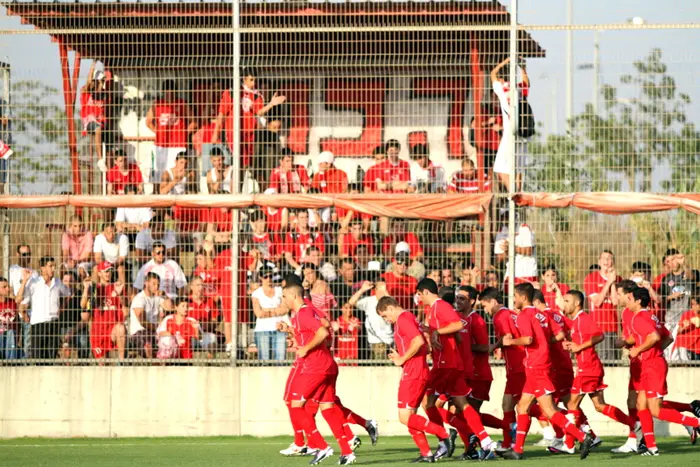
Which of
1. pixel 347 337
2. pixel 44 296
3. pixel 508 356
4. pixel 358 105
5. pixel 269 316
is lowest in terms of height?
pixel 508 356

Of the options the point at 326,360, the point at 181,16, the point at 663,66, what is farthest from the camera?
the point at 181,16

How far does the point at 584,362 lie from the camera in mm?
15398

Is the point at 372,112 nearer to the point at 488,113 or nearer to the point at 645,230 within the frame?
the point at 488,113

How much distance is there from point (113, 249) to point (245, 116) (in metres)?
2.47

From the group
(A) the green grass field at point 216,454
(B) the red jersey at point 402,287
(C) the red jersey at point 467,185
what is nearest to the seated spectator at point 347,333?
(B) the red jersey at point 402,287

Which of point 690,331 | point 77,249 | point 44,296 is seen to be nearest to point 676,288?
point 690,331

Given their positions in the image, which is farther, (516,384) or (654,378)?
(516,384)

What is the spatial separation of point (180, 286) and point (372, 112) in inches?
132

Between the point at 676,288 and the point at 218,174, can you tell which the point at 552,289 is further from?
the point at 218,174

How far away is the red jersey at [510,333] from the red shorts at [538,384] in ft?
1.14

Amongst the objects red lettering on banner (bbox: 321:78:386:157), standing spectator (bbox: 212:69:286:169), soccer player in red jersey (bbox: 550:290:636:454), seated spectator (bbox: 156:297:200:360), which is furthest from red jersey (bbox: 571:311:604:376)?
standing spectator (bbox: 212:69:286:169)

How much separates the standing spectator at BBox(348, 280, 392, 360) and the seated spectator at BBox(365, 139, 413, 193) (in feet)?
4.25

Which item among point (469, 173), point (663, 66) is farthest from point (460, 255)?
point (663, 66)

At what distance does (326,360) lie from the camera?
14.4 m
